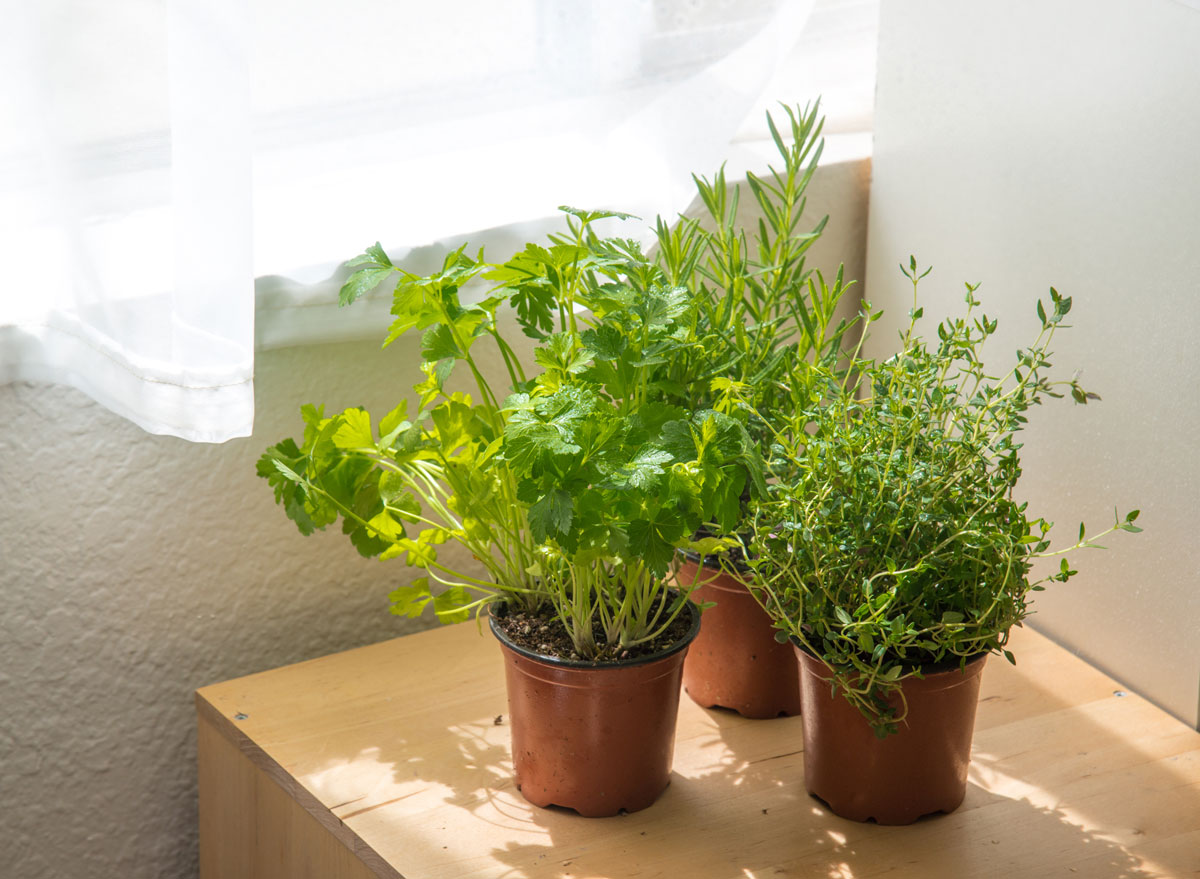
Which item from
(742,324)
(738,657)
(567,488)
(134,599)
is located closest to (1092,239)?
(742,324)

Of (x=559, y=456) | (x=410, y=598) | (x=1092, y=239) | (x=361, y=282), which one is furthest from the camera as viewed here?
(x=1092, y=239)

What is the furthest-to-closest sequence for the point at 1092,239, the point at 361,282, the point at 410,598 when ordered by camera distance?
the point at 1092,239, the point at 410,598, the point at 361,282

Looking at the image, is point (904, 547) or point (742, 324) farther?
point (742, 324)

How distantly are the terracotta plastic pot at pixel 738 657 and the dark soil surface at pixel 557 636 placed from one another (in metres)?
0.08

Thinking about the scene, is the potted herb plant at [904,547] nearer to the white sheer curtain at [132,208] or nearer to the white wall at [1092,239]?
the white wall at [1092,239]

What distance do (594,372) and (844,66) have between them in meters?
0.69

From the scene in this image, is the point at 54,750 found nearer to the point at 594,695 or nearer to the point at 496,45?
the point at 594,695

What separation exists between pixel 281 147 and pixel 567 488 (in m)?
0.45

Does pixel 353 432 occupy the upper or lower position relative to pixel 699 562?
upper

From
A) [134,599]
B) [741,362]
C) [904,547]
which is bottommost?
[134,599]

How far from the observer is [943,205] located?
1.29 metres

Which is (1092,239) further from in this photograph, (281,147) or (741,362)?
(281,147)

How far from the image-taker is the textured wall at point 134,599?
107 centimetres

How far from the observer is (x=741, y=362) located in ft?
3.20
